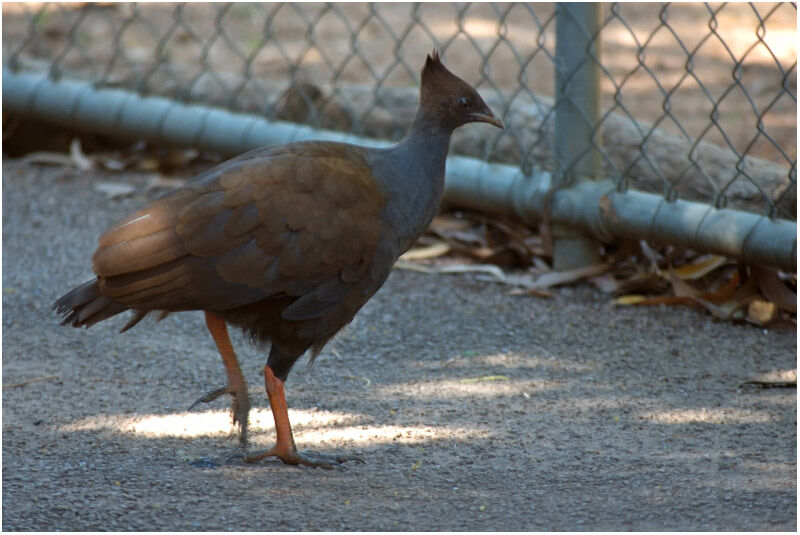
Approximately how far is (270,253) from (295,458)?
600 millimetres

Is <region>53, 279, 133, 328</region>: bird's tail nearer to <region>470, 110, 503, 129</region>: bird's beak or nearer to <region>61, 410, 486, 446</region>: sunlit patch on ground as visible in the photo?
<region>61, 410, 486, 446</region>: sunlit patch on ground

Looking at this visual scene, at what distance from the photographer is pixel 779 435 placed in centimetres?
352

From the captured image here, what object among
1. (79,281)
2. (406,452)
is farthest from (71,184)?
(406,452)

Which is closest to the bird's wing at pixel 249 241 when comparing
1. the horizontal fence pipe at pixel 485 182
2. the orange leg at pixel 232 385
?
the orange leg at pixel 232 385

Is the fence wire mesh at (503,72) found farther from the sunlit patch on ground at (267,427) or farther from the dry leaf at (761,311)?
the sunlit patch on ground at (267,427)

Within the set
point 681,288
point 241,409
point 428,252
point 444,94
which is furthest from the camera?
point 428,252

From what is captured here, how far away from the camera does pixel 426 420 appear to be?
368 centimetres

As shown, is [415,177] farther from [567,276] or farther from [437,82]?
[567,276]

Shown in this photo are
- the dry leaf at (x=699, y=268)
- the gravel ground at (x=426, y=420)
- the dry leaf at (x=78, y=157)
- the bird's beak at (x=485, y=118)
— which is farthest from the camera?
the dry leaf at (x=78, y=157)

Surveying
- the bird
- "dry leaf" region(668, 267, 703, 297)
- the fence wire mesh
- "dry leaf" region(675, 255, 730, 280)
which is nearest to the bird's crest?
the bird

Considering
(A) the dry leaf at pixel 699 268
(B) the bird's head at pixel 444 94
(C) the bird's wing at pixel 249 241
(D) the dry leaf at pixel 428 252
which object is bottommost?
(A) the dry leaf at pixel 699 268

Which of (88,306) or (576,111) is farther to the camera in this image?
(576,111)

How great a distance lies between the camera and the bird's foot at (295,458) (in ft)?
10.8

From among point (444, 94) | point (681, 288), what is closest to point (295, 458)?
point (444, 94)
